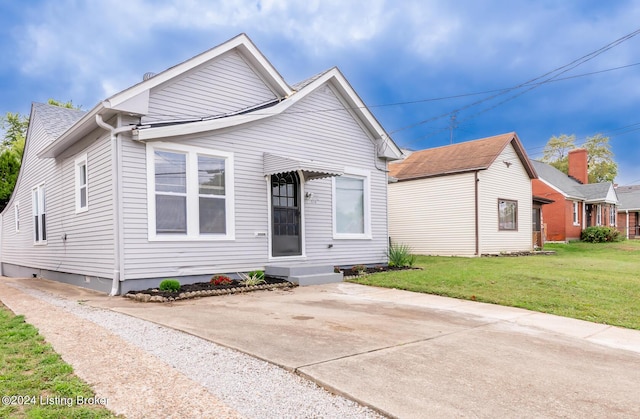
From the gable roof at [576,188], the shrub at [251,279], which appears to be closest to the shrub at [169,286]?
the shrub at [251,279]

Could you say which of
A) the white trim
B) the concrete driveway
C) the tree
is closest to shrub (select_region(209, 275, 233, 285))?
the concrete driveway

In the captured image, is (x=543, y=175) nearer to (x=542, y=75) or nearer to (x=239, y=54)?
(x=542, y=75)

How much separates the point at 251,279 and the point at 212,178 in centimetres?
241

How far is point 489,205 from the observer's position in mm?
18297

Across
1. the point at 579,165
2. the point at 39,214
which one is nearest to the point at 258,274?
the point at 39,214

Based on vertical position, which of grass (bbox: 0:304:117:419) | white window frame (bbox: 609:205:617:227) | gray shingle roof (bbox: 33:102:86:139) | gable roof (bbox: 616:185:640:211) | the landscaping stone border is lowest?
the landscaping stone border

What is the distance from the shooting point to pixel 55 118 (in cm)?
1286

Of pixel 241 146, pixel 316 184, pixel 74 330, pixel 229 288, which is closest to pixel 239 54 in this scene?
pixel 241 146

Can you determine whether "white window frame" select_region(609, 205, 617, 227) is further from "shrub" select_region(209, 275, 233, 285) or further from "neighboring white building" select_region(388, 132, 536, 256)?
"shrub" select_region(209, 275, 233, 285)

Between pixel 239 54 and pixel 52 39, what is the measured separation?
21.6 meters

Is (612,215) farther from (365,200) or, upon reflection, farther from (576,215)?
(365,200)

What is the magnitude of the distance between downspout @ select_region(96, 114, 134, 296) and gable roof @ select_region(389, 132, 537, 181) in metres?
14.1

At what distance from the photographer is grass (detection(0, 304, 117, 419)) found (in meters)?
2.79

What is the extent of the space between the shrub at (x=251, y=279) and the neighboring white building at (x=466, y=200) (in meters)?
11.3
